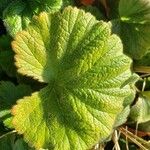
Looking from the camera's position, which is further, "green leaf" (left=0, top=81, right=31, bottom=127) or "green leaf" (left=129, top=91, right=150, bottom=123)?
"green leaf" (left=129, top=91, right=150, bottom=123)

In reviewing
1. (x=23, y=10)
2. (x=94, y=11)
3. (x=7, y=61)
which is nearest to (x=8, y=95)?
(x=7, y=61)

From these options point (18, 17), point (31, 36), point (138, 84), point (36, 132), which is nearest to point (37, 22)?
point (31, 36)

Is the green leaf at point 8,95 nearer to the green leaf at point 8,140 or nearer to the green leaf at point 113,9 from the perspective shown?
the green leaf at point 8,140

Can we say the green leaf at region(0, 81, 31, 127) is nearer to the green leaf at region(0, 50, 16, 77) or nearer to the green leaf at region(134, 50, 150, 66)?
the green leaf at region(0, 50, 16, 77)

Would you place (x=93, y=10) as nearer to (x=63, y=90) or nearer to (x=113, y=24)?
(x=113, y=24)

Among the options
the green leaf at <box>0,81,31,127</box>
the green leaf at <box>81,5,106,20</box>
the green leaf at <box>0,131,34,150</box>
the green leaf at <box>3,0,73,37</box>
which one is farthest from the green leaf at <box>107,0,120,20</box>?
the green leaf at <box>0,131,34,150</box>

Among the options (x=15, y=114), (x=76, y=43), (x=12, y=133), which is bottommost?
(x=12, y=133)
